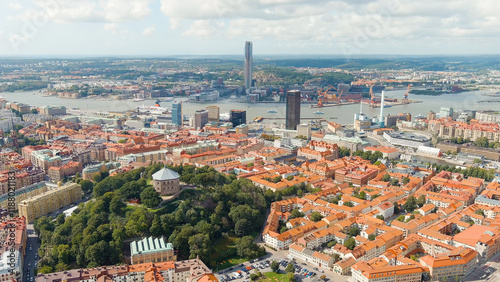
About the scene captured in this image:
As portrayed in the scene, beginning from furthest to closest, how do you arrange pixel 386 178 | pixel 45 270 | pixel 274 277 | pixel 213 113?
1. pixel 213 113
2. pixel 386 178
3. pixel 274 277
4. pixel 45 270

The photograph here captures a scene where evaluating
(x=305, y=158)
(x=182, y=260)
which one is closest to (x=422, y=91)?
(x=305, y=158)

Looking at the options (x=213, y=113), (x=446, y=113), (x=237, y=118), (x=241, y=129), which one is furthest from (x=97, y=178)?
(x=446, y=113)

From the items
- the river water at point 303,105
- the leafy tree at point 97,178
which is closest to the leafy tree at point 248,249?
the leafy tree at point 97,178

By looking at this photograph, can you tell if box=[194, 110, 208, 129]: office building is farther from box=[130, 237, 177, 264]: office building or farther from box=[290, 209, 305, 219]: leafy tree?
box=[130, 237, 177, 264]: office building

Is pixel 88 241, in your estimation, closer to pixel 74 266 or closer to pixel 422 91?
pixel 74 266

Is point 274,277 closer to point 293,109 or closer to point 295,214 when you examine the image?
point 295,214

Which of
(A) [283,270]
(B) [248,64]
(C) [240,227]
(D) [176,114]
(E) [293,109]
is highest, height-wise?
(B) [248,64]
